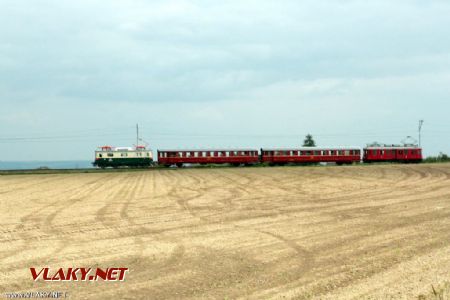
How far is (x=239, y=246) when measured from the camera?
13.5 metres

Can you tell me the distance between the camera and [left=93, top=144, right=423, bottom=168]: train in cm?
7131

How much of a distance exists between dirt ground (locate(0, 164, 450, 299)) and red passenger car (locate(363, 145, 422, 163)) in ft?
163

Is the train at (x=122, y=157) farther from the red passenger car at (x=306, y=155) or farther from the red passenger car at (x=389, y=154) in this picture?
the red passenger car at (x=389, y=154)

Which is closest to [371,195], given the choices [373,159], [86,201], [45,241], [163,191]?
[163,191]

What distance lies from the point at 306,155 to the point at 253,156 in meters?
8.23

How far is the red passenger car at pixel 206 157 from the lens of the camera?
2795 inches

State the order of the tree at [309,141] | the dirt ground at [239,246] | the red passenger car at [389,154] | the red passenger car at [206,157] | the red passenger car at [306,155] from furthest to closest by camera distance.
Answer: the tree at [309,141]
the red passenger car at [389,154]
the red passenger car at [306,155]
the red passenger car at [206,157]
the dirt ground at [239,246]

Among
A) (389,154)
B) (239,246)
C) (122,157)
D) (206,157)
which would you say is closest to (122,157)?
(122,157)

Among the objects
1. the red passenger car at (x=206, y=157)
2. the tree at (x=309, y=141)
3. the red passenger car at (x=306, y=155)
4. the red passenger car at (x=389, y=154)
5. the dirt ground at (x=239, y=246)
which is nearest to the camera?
the dirt ground at (x=239, y=246)

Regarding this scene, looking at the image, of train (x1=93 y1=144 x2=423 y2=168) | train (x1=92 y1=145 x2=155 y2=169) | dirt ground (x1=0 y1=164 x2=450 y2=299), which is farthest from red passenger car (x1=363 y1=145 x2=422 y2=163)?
dirt ground (x1=0 y1=164 x2=450 y2=299)

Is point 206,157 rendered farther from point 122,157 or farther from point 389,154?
point 389,154

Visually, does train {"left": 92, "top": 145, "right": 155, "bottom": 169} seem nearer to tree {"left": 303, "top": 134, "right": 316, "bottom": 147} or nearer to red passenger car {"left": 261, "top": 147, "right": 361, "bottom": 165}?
red passenger car {"left": 261, "top": 147, "right": 361, "bottom": 165}

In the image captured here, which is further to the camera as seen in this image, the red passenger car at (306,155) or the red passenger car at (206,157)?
the red passenger car at (306,155)

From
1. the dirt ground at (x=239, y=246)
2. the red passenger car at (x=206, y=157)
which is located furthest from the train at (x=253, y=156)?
the dirt ground at (x=239, y=246)
